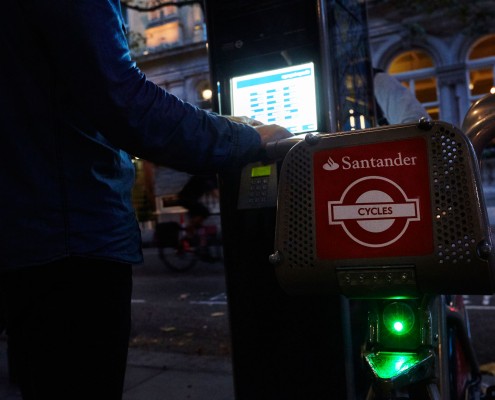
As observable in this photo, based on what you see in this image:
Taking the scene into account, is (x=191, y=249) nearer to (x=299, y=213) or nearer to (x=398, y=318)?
(x=398, y=318)

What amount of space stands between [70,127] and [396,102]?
6.39 feet

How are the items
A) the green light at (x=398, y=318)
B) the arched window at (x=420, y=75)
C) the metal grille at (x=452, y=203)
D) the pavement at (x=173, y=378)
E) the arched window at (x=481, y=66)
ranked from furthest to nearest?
the arched window at (x=420, y=75) → the arched window at (x=481, y=66) → the pavement at (x=173, y=378) → the green light at (x=398, y=318) → the metal grille at (x=452, y=203)

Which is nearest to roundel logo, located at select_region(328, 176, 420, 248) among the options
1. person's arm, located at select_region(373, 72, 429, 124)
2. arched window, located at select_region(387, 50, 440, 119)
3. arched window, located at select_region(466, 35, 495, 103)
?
person's arm, located at select_region(373, 72, 429, 124)

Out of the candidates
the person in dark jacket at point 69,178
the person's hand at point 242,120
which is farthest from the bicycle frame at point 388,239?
the person in dark jacket at point 69,178

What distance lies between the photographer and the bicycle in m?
11.2

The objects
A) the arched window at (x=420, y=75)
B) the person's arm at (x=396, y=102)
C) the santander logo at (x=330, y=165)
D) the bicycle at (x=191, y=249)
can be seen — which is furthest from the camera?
the arched window at (x=420, y=75)

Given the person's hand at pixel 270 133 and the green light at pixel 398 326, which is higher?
the person's hand at pixel 270 133

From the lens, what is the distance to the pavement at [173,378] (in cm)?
366

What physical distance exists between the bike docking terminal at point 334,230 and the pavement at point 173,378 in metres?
1.21

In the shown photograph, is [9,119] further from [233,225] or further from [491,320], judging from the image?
[491,320]

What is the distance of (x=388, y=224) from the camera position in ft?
4.30

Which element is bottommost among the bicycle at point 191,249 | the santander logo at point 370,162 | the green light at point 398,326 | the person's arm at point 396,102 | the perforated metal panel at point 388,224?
the bicycle at point 191,249

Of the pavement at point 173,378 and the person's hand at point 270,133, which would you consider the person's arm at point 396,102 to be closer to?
the person's hand at point 270,133

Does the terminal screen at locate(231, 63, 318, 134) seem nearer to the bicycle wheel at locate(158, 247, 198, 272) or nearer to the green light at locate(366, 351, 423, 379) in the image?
the green light at locate(366, 351, 423, 379)
